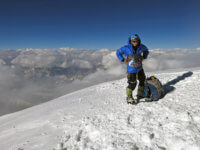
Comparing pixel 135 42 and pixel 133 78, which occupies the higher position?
pixel 135 42

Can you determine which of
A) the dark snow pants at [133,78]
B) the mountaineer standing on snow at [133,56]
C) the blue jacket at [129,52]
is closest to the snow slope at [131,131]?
the dark snow pants at [133,78]

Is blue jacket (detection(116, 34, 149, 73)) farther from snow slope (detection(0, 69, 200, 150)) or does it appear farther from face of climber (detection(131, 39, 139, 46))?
snow slope (detection(0, 69, 200, 150))

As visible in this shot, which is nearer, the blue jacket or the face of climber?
the face of climber

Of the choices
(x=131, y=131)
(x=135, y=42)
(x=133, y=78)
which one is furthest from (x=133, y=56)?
(x=131, y=131)

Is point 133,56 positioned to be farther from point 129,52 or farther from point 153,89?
point 153,89

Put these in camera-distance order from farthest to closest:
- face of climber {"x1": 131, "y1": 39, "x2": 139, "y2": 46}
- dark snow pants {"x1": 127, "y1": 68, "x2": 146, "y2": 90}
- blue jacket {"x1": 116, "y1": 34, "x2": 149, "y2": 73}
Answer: dark snow pants {"x1": 127, "y1": 68, "x2": 146, "y2": 90} → blue jacket {"x1": 116, "y1": 34, "x2": 149, "y2": 73} → face of climber {"x1": 131, "y1": 39, "x2": 139, "y2": 46}

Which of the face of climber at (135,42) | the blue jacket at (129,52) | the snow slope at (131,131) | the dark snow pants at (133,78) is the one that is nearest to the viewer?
the snow slope at (131,131)

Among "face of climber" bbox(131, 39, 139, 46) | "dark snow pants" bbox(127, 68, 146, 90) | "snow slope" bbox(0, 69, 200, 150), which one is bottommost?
"snow slope" bbox(0, 69, 200, 150)

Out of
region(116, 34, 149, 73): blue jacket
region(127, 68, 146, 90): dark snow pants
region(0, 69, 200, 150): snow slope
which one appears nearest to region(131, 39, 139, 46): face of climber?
region(116, 34, 149, 73): blue jacket

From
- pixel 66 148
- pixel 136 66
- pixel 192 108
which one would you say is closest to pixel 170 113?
pixel 192 108

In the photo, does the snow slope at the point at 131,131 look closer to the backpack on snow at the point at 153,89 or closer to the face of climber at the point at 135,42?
the backpack on snow at the point at 153,89

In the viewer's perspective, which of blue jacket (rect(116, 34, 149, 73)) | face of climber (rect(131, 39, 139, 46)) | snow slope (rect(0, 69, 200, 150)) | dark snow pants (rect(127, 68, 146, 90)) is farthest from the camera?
dark snow pants (rect(127, 68, 146, 90))

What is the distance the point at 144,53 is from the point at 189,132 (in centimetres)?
339

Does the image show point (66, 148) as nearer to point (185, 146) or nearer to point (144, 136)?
point (144, 136)
